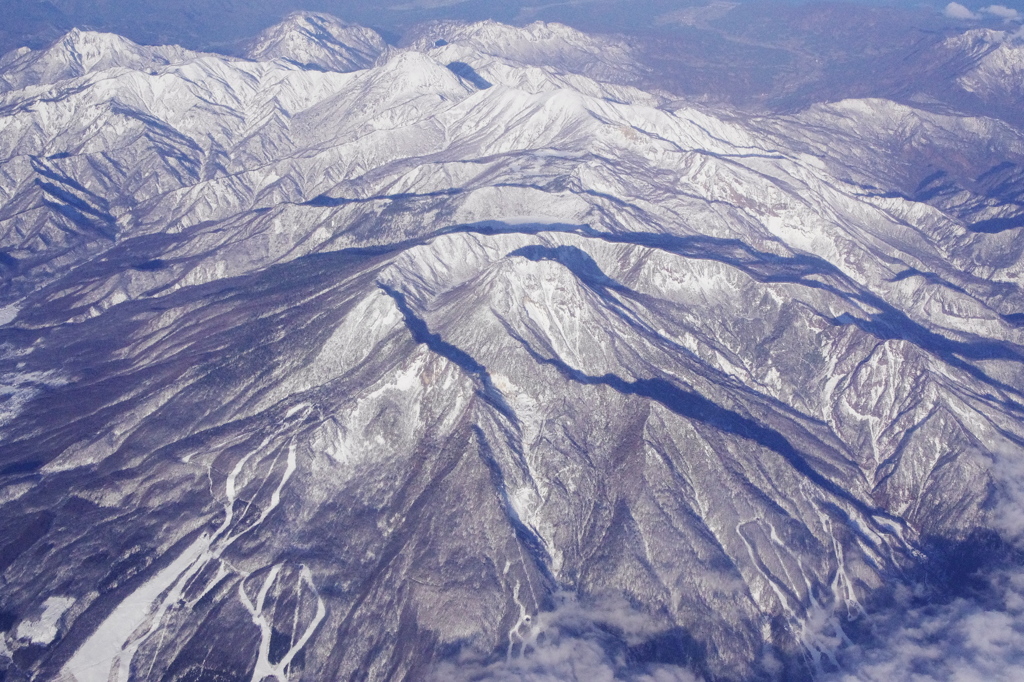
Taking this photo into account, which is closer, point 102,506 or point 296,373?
point 102,506

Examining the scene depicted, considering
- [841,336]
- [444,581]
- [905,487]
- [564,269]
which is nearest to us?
[444,581]

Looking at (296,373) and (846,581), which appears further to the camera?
(296,373)

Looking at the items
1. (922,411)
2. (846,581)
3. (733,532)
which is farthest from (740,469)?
(922,411)

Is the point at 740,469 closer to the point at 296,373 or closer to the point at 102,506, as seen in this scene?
the point at 296,373

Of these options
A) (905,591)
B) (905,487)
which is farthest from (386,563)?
(905,487)

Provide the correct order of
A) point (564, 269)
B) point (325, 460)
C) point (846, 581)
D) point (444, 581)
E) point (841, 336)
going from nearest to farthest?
point (444, 581)
point (846, 581)
point (325, 460)
point (564, 269)
point (841, 336)

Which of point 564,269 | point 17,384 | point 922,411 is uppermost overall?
point 564,269

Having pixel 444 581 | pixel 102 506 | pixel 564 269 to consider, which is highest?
pixel 564 269

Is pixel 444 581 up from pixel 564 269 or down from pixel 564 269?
down

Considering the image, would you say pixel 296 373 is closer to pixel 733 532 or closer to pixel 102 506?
pixel 102 506
